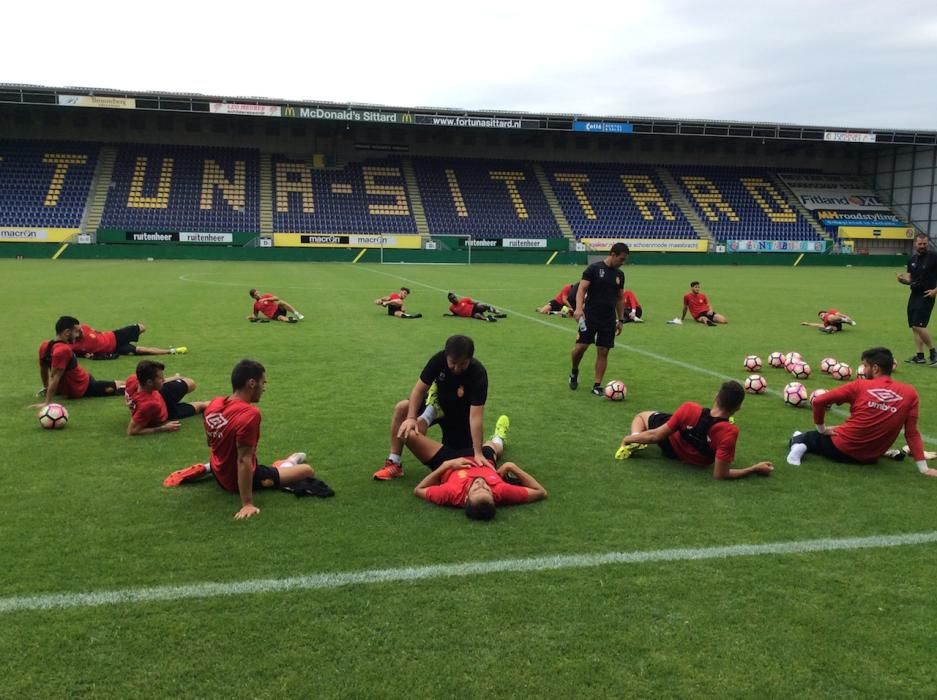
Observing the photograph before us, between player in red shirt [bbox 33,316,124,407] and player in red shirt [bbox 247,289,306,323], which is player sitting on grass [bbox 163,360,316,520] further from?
player in red shirt [bbox 247,289,306,323]

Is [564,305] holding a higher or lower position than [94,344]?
higher

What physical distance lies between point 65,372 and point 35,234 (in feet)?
139

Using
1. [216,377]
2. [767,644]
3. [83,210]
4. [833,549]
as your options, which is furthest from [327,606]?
[83,210]

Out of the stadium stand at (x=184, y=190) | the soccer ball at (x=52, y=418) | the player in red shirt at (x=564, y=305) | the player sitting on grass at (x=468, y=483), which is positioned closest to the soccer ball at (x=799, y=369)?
the player sitting on grass at (x=468, y=483)

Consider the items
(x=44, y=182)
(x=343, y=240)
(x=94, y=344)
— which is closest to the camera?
(x=94, y=344)

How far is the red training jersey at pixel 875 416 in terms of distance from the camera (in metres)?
5.91

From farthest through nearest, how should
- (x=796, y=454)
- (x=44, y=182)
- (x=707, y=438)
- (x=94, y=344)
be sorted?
(x=44, y=182) < (x=94, y=344) < (x=796, y=454) < (x=707, y=438)

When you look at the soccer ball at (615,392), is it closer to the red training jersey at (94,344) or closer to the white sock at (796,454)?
the white sock at (796,454)

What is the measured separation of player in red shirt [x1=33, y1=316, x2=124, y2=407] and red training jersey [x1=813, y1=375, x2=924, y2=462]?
25.4 ft

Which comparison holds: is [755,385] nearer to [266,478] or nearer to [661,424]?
[661,424]

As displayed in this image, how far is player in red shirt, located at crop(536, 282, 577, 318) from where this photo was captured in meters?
17.1

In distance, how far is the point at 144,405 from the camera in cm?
671

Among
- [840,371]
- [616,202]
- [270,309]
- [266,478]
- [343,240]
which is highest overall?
[616,202]

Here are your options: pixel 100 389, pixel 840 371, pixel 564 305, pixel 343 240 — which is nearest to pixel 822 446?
pixel 840 371
